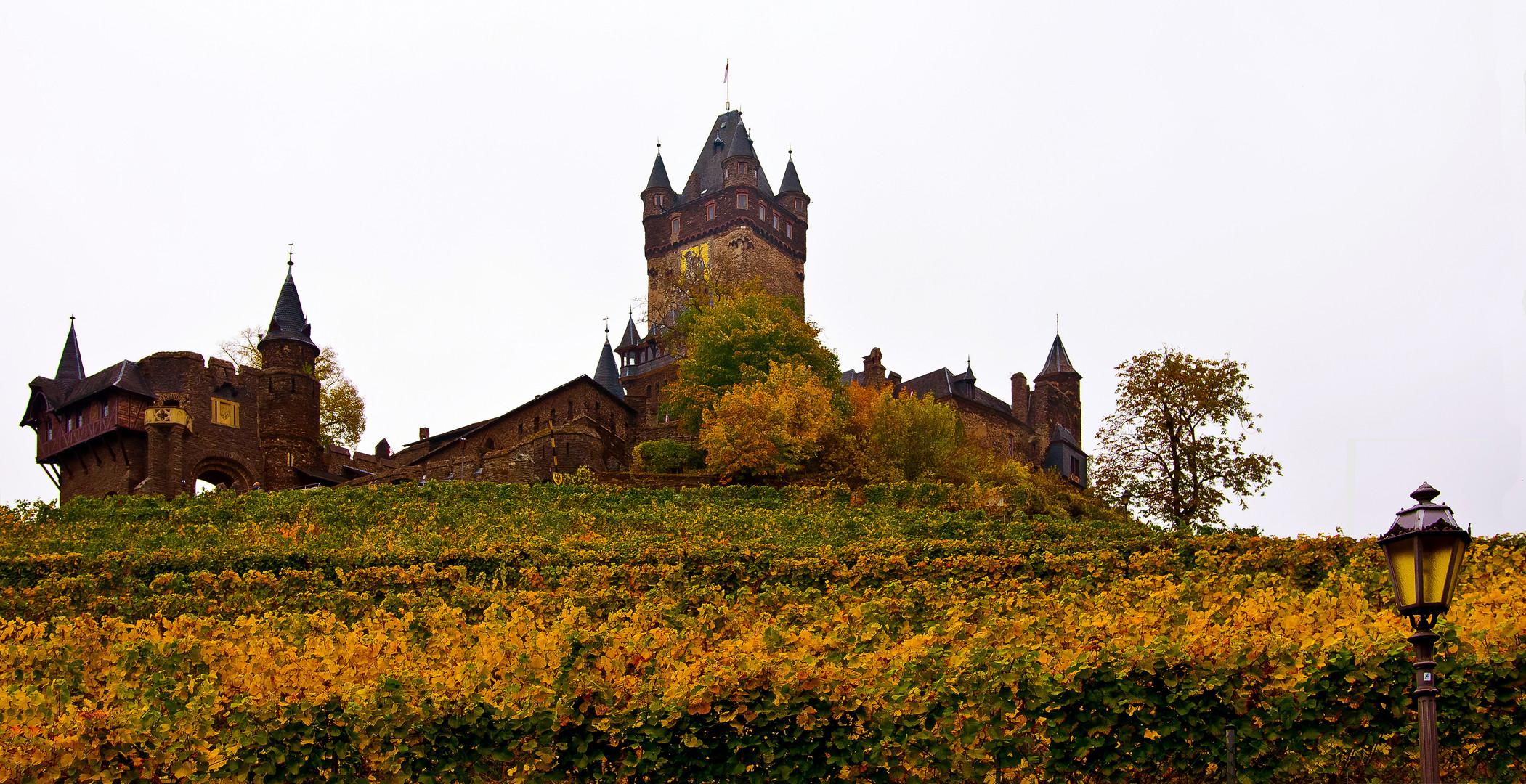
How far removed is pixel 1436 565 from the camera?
7.31m

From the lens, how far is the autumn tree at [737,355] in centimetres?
4706

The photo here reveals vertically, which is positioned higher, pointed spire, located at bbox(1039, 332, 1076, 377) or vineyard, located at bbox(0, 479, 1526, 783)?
pointed spire, located at bbox(1039, 332, 1076, 377)

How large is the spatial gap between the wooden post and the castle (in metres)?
32.4

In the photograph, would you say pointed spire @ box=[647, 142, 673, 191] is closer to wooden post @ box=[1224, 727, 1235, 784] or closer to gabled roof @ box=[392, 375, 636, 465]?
gabled roof @ box=[392, 375, 636, 465]

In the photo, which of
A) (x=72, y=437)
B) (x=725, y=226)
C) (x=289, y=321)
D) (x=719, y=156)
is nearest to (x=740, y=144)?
(x=719, y=156)

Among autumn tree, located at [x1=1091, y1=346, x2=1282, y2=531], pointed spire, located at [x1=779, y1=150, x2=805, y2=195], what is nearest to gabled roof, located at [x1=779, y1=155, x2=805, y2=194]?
pointed spire, located at [x1=779, y1=150, x2=805, y2=195]

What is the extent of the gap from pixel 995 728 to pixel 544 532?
688 inches

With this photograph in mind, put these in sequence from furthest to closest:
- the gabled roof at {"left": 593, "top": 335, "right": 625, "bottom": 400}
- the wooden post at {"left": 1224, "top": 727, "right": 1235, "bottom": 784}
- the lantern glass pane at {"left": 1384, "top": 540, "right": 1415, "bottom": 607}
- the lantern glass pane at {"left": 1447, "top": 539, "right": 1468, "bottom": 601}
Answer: the gabled roof at {"left": 593, "top": 335, "right": 625, "bottom": 400} < the wooden post at {"left": 1224, "top": 727, "right": 1235, "bottom": 784} < the lantern glass pane at {"left": 1384, "top": 540, "right": 1415, "bottom": 607} < the lantern glass pane at {"left": 1447, "top": 539, "right": 1468, "bottom": 601}

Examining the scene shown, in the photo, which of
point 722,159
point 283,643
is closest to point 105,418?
point 283,643

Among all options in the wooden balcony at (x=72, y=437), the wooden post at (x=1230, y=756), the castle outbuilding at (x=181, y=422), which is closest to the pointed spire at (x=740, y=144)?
the castle outbuilding at (x=181, y=422)

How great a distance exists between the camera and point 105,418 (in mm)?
41406

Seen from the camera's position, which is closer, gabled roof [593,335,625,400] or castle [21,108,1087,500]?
castle [21,108,1087,500]

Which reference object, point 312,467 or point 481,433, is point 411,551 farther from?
point 481,433

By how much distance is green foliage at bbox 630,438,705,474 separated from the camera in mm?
42938
